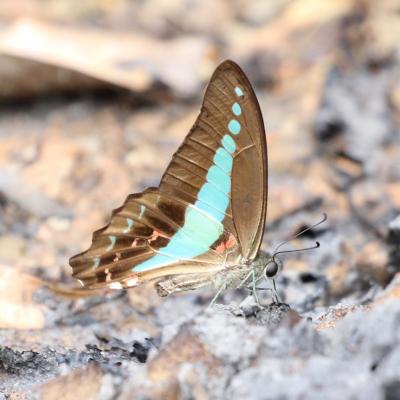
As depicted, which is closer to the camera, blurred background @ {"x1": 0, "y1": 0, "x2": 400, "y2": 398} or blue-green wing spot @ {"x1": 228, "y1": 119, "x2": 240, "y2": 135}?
blue-green wing spot @ {"x1": 228, "y1": 119, "x2": 240, "y2": 135}

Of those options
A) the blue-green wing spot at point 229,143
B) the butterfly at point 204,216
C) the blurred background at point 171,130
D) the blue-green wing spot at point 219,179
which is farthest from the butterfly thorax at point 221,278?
the blue-green wing spot at point 229,143

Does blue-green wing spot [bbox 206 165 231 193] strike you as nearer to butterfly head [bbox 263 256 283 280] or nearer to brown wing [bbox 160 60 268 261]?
brown wing [bbox 160 60 268 261]

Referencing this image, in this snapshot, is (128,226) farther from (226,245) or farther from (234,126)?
(234,126)

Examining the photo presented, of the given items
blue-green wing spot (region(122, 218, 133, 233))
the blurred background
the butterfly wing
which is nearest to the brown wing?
the butterfly wing

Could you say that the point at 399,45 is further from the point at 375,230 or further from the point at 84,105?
the point at 84,105

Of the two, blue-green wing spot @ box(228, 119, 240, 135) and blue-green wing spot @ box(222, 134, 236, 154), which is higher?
blue-green wing spot @ box(228, 119, 240, 135)

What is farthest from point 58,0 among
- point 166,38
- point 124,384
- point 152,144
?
point 124,384

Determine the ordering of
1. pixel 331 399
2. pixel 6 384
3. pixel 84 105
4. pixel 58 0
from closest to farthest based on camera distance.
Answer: pixel 331 399 → pixel 6 384 → pixel 84 105 → pixel 58 0

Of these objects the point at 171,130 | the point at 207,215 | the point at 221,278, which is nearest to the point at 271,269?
the point at 221,278
